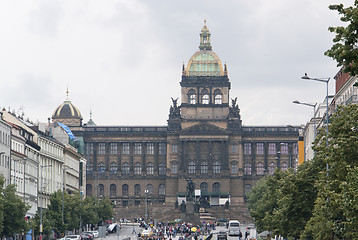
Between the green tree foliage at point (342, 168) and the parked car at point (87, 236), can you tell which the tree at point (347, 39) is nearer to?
the green tree foliage at point (342, 168)

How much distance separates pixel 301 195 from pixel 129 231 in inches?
3689

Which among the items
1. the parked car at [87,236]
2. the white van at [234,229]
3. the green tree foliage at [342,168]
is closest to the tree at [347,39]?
the green tree foliage at [342,168]

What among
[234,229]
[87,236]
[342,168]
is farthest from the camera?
[234,229]

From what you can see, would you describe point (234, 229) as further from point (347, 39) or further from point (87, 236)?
point (347, 39)

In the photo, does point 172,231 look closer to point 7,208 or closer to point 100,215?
point 100,215

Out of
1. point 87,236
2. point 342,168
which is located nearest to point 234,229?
point 87,236

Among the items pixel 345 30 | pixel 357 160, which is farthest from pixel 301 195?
pixel 345 30

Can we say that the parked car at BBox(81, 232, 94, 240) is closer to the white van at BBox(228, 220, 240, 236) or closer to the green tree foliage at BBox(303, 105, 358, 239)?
the white van at BBox(228, 220, 240, 236)

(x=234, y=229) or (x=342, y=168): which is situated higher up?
(x=342, y=168)

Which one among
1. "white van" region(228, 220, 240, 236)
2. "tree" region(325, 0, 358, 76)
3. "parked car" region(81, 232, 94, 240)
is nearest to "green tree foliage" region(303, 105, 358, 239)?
"tree" region(325, 0, 358, 76)

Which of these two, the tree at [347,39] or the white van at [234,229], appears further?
the white van at [234,229]

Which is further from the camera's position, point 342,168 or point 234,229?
point 234,229

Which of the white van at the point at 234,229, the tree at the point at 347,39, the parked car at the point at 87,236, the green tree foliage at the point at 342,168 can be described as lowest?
the parked car at the point at 87,236

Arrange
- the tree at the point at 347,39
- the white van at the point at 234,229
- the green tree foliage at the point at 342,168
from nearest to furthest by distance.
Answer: the tree at the point at 347,39
the green tree foliage at the point at 342,168
the white van at the point at 234,229
